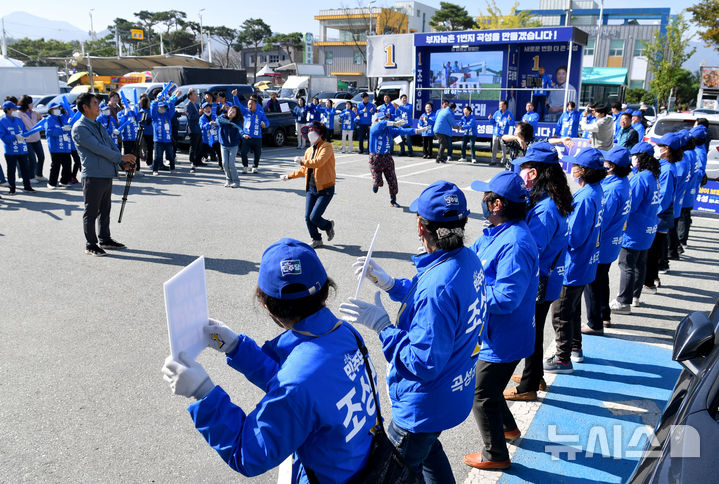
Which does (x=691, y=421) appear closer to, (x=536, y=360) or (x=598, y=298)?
(x=536, y=360)

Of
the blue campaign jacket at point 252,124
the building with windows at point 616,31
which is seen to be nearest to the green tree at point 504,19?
the building with windows at point 616,31

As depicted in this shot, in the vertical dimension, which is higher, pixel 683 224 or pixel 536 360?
pixel 683 224

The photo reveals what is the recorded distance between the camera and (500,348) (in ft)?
10.4

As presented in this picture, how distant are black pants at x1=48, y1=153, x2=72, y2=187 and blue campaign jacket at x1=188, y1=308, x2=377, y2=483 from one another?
12642 millimetres

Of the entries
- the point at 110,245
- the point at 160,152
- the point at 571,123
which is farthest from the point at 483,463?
the point at 571,123

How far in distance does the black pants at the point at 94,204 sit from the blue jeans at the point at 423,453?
6.59 m

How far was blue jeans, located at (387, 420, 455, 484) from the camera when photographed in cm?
257

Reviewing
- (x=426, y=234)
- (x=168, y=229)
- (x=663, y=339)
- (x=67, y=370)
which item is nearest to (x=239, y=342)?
(x=426, y=234)

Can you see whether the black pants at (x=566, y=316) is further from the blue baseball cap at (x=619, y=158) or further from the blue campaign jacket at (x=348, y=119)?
the blue campaign jacket at (x=348, y=119)

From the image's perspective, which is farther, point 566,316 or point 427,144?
point 427,144

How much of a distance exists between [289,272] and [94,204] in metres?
6.88

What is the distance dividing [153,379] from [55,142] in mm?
9774

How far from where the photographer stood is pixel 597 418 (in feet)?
13.5

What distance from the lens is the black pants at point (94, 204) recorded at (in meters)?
7.62
